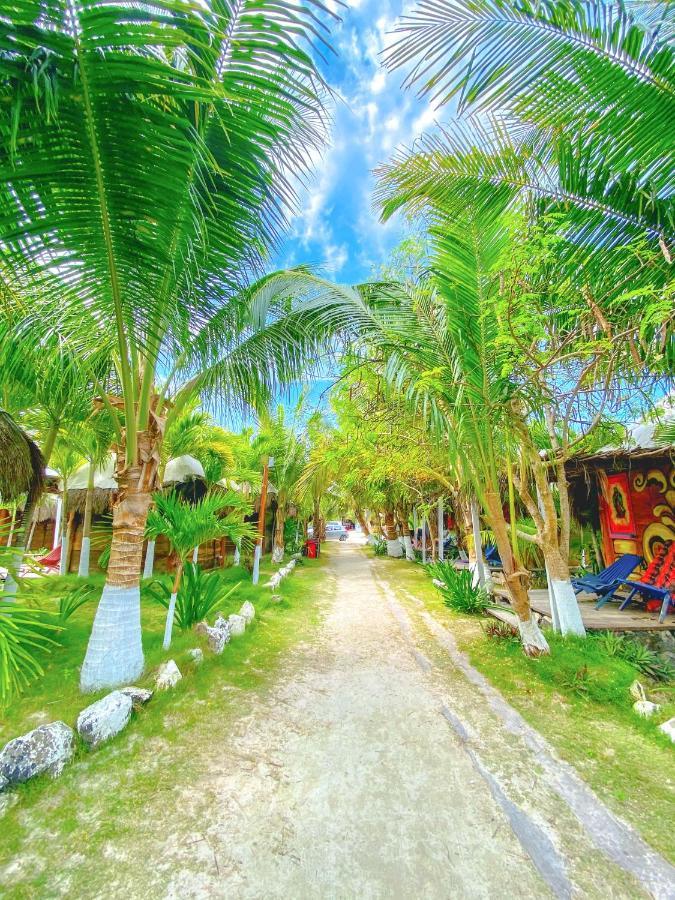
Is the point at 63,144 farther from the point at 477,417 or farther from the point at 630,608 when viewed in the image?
the point at 630,608

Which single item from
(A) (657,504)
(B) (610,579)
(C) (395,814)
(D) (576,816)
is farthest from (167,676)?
(A) (657,504)

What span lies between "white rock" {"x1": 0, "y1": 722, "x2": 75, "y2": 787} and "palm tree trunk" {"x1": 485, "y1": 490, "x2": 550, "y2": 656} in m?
4.34

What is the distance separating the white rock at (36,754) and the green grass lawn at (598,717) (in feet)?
11.7

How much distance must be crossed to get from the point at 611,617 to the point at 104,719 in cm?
729

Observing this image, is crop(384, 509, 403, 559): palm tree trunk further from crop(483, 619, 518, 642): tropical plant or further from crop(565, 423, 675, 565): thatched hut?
crop(483, 619, 518, 642): tropical plant

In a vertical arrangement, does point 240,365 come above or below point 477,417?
above

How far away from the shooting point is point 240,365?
4332 millimetres

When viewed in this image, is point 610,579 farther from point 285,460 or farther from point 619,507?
point 285,460

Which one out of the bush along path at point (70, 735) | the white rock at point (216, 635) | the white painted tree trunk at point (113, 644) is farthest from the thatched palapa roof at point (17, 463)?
the white rock at point (216, 635)

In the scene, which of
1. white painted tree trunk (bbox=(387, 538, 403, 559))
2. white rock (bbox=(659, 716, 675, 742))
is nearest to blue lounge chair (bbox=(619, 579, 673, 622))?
white rock (bbox=(659, 716, 675, 742))

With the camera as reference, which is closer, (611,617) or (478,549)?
(611,617)

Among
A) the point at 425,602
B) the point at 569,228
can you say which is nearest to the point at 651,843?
the point at 569,228

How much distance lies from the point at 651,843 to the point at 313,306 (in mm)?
4933

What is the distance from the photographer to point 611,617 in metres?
5.88
